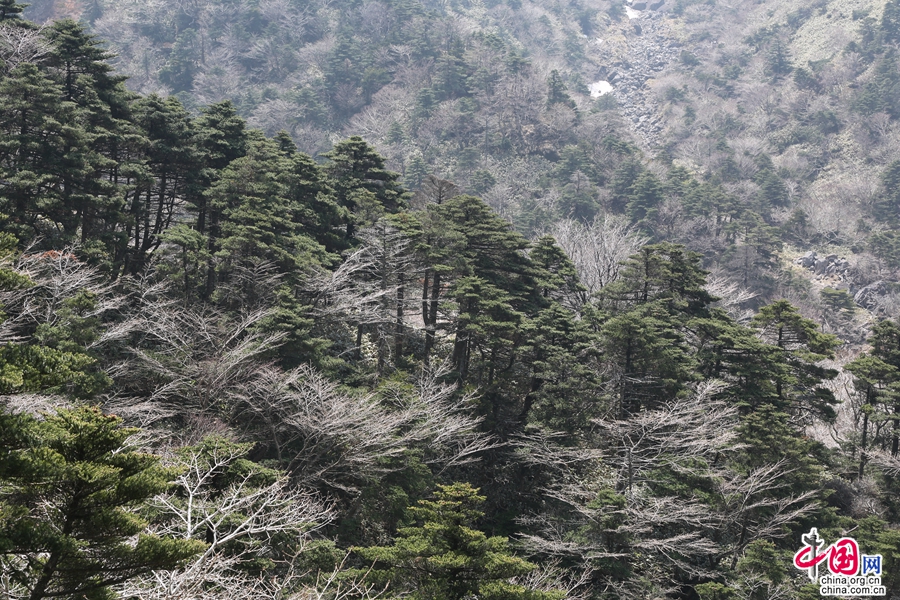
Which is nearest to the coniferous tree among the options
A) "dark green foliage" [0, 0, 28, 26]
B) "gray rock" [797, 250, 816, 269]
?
"dark green foliage" [0, 0, 28, 26]

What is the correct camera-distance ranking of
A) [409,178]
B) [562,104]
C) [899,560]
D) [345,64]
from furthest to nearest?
1. [345,64]
2. [562,104]
3. [409,178]
4. [899,560]

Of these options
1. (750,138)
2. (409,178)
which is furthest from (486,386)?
(750,138)

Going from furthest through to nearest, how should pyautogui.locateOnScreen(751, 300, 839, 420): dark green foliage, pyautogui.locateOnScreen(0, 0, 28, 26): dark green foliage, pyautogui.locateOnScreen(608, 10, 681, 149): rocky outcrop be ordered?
pyautogui.locateOnScreen(608, 10, 681, 149): rocky outcrop
pyautogui.locateOnScreen(0, 0, 28, 26): dark green foliage
pyautogui.locateOnScreen(751, 300, 839, 420): dark green foliage

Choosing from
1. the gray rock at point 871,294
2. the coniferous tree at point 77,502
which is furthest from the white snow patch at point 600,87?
the coniferous tree at point 77,502

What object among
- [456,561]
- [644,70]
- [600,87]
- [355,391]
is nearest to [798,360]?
[355,391]

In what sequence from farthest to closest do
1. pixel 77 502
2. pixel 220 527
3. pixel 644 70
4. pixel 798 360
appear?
pixel 644 70, pixel 798 360, pixel 220 527, pixel 77 502

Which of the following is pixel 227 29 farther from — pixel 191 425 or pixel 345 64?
pixel 191 425

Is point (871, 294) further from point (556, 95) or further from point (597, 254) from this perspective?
point (556, 95)

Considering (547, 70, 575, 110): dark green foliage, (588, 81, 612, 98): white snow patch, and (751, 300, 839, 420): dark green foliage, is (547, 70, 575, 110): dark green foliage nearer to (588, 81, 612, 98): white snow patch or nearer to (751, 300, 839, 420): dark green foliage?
(588, 81, 612, 98): white snow patch

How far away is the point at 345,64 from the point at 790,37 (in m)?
51.8

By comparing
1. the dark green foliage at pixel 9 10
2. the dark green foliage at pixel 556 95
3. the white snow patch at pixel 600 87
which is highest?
the white snow patch at pixel 600 87

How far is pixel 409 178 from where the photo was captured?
42.2 m

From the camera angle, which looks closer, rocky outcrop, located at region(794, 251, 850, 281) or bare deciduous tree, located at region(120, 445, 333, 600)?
bare deciduous tree, located at region(120, 445, 333, 600)

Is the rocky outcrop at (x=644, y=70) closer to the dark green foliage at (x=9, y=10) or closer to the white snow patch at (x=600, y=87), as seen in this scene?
the white snow patch at (x=600, y=87)
